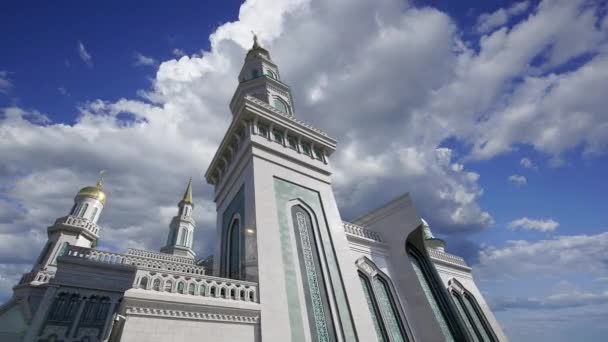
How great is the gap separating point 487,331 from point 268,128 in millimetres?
15705

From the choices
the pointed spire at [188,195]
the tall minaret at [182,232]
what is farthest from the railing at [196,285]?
the pointed spire at [188,195]

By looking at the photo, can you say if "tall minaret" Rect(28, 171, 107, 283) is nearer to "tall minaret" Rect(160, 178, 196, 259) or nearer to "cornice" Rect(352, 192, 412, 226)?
"tall minaret" Rect(160, 178, 196, 259)

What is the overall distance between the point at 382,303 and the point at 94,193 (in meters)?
24.8

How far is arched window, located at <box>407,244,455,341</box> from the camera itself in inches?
467

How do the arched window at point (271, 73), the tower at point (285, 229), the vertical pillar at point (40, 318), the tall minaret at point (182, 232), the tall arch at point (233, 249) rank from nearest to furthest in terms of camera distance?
the tower at point (285, 229), the vertical pillar at point (40, 318), the tall arch at point (233, 249), the arched window at point (271, 73), the tall minaret at point (182, 232)

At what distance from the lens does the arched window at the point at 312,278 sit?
331 inches

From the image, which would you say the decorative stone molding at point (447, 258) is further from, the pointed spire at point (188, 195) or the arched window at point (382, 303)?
the pointed spire at point (188, 195)

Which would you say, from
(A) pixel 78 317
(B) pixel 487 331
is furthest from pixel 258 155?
(B) pixel 487 331

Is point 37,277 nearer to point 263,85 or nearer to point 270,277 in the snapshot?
point 270,277

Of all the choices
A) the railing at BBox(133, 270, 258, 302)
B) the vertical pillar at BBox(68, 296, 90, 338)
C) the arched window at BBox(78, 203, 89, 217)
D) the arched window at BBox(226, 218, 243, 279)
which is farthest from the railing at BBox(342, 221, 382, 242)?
the arched window at BBox(78, 203, 89, 217)

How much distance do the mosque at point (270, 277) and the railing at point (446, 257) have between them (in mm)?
154

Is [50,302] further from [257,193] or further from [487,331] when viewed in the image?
[487,331]

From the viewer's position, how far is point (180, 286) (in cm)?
750

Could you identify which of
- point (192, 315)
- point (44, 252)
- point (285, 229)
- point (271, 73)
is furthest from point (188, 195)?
point (192, 315)
